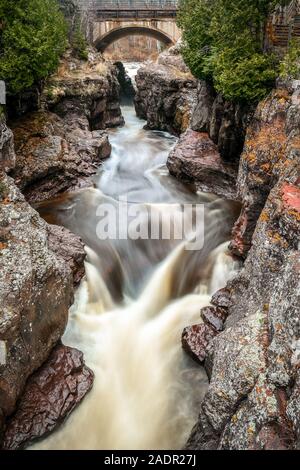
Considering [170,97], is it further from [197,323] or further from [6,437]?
[6,437]

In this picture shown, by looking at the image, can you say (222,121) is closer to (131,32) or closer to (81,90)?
(81,90)

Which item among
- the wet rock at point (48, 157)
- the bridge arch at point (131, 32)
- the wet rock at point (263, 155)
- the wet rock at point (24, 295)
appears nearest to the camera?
the wet rock at point (24, 295)

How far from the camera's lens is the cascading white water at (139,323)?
25.5ft

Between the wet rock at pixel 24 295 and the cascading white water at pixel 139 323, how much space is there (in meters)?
1.24

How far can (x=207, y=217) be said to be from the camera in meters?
13.4

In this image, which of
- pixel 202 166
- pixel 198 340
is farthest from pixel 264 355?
pixel 202 166

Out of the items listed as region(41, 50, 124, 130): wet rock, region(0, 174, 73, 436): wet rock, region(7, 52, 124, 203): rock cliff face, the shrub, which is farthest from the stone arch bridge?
region(0, 174, 73, 436): wet rock

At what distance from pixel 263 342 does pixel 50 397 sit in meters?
4.57

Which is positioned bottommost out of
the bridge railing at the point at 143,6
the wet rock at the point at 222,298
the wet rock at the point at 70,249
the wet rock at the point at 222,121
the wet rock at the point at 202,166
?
the wet rock at the point at 222,298

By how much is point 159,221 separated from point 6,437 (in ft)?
27.2

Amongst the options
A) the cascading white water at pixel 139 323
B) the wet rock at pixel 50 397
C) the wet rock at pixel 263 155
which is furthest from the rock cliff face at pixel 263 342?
the wet rock at pixel 50 397

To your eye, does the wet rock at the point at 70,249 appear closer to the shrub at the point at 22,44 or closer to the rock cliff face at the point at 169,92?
the shrub at the point at 22,44

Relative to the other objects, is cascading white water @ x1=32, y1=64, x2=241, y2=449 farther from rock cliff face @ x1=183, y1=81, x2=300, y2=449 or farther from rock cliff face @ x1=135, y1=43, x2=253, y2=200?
rock cliff face @ x1=135, y1=43, x2=253, y2=200

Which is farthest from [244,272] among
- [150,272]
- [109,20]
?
[109,20]
